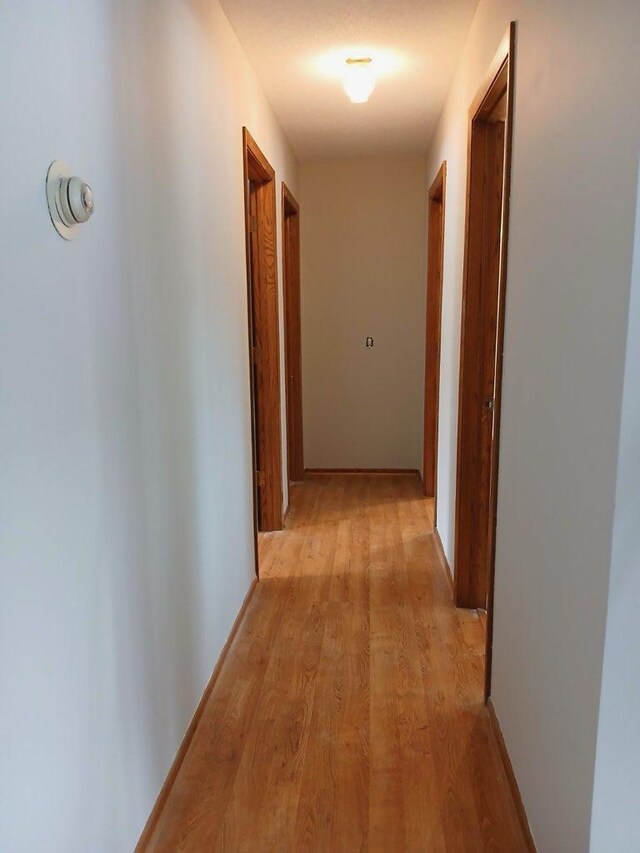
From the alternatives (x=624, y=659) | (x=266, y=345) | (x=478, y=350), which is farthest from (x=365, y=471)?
(x=624, y=659)

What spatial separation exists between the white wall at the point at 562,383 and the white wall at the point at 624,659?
20mm

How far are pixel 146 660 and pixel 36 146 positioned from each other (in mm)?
1227

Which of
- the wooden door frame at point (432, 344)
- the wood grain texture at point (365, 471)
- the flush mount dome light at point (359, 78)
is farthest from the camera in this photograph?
the wood grain texture at point (365, 471)

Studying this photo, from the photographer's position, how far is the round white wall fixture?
1.13 metres

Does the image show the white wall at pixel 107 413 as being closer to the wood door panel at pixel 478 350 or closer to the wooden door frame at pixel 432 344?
the wood door panel at pixel 478 350

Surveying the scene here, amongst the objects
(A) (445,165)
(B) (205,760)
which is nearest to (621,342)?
(B) (205,760)

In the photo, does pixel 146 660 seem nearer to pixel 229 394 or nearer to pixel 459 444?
pixel 229 394

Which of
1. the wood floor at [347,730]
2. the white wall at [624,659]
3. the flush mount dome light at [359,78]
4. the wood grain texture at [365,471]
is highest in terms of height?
the flush mount dome light at [359,78]

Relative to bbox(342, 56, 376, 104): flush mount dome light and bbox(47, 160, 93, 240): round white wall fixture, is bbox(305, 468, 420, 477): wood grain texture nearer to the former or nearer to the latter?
bbox(342, 56, 376, 104): flush mount dome light

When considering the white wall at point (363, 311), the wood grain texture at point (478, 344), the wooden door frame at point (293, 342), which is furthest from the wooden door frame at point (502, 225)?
the white wall at point (363, 311)

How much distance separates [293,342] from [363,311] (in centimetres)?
66

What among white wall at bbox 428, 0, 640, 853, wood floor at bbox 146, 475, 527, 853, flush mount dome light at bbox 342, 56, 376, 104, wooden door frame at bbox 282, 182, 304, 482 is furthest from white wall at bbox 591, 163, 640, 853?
wooden door frame at bbox 282, 182, 304, 482

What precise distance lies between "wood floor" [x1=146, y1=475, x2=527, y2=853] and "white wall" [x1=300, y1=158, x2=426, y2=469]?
1984mm

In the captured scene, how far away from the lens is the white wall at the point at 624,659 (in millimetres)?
1030
